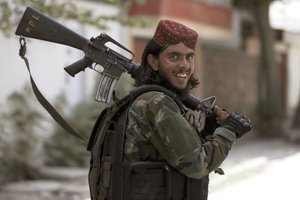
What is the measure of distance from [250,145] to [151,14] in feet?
13.1

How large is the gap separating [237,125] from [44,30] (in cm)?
105

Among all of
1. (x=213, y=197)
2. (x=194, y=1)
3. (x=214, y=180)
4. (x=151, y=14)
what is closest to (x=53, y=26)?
(x=213, y=197)

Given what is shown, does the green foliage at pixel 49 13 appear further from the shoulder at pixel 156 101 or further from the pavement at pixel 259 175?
the shoulder at pixel 156 101

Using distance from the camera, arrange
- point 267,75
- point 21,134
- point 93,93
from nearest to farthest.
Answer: point 21,134, point 93,93, point 267,75

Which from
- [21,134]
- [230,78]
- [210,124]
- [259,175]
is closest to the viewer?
[210,124]

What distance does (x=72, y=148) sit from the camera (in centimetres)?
841

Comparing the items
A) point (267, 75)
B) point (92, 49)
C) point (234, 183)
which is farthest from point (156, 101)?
point (267, 75)

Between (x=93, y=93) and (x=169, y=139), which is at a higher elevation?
(x=169, y=139)

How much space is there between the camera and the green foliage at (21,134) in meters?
7.64

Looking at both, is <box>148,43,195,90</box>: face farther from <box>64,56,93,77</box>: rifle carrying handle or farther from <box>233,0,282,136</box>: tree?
<box>233,0,282,136</box>: tree

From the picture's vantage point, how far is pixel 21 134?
7.86m

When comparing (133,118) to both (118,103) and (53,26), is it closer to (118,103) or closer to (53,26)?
(118,103)

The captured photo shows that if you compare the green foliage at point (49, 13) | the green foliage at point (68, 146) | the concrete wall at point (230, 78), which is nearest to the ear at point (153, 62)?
Result: the green foliage at point (49, 13)

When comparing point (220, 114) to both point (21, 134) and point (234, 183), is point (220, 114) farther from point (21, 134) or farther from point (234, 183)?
point (234, 183)
